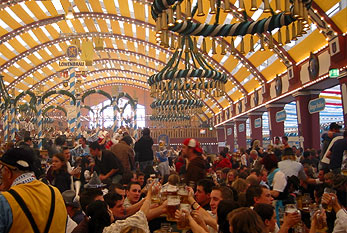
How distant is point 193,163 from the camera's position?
497cm

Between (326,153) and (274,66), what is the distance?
472 inches

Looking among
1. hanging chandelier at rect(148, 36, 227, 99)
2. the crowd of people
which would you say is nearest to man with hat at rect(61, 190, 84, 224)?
the crowd of people

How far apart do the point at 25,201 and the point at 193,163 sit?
276cm

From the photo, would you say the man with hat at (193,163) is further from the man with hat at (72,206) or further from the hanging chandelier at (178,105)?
the hanging chandelier at (178,105)

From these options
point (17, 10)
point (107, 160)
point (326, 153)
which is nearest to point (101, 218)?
point (107, 160)

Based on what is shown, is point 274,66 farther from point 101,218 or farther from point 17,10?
point 101,218

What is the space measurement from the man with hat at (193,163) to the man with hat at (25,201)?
232cm

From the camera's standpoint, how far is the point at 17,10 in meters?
21.6

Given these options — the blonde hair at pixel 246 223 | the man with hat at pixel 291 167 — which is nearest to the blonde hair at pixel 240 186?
the man with hat at pixel 291 167

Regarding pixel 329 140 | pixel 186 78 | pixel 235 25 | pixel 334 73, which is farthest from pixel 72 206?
pixel 334 73

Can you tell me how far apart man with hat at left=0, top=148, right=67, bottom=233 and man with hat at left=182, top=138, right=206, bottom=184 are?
2.32 meters

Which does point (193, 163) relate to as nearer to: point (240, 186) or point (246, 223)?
point (240, 186)

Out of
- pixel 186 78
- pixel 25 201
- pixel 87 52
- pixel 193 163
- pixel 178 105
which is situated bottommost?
pixel 25 201

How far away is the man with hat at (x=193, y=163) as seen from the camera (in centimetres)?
484
